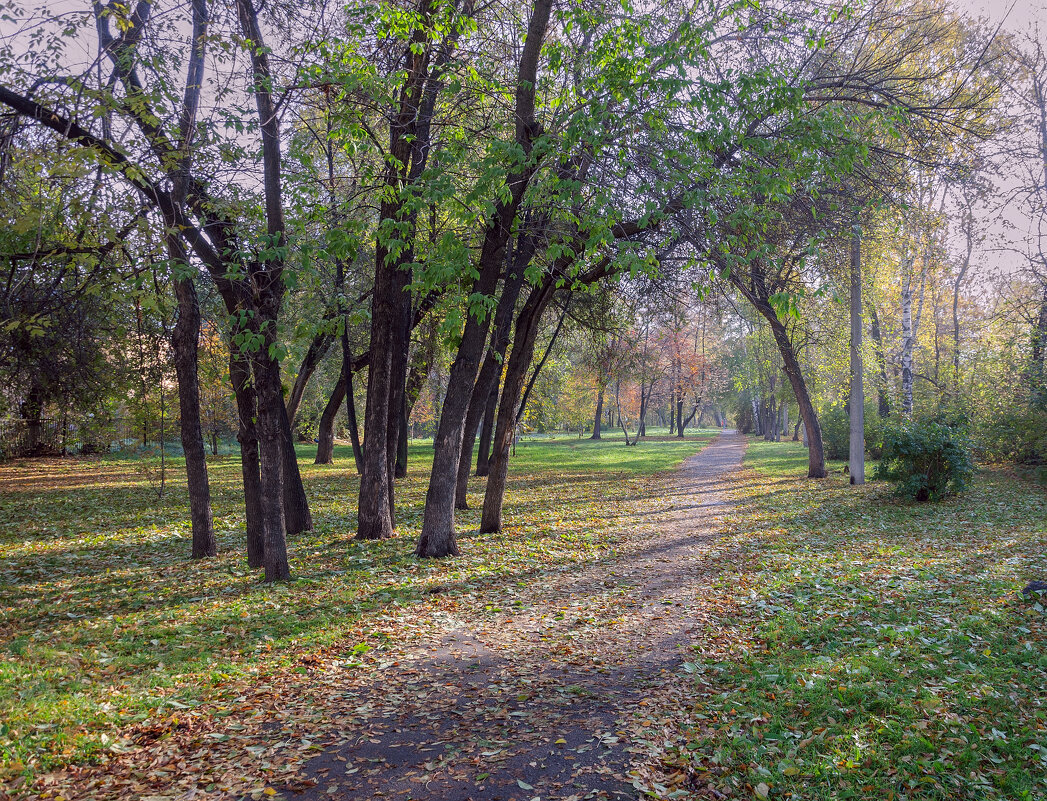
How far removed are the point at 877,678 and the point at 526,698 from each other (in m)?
2.54

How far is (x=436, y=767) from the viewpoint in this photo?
144 inches

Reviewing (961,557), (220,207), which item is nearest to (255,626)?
(220,207)

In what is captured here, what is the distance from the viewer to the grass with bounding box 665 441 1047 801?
3416mm

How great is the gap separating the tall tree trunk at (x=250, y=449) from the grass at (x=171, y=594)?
1.59ft

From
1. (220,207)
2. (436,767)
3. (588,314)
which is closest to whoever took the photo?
(436,767)

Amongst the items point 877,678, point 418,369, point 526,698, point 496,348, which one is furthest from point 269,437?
point 418,369

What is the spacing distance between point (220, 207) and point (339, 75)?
201cm

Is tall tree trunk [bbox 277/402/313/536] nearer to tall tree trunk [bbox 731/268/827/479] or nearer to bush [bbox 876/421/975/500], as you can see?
bush [bbox 876/421/975/500]

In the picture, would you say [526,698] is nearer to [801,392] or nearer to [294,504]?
[294,504]

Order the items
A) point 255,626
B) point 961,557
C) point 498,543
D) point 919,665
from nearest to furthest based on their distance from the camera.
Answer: point 919,665, point 255,626, point 961,557, point 498,543

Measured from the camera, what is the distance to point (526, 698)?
15.0 ft

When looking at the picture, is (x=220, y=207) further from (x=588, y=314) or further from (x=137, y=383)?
(x=588, y=314)

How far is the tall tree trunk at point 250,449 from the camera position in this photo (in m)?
7.99

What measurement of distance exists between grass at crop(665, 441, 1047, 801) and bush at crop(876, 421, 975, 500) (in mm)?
4117
